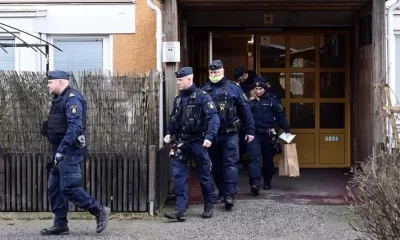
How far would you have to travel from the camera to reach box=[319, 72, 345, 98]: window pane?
466 inches

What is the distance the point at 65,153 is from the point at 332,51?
20.9ft

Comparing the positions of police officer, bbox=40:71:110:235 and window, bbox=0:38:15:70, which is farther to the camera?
window, bbox=0:38:15:70

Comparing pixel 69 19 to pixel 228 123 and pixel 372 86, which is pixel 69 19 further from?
pixel 372 86

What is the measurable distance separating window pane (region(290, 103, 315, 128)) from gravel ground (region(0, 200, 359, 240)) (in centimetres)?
344

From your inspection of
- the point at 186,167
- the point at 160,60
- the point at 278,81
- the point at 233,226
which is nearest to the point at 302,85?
the point at 278,81

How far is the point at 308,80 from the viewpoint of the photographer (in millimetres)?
11938

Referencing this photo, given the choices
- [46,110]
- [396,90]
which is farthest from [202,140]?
[396,90]

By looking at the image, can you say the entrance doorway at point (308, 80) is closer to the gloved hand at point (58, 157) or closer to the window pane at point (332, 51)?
the window pane at point (332, 51)

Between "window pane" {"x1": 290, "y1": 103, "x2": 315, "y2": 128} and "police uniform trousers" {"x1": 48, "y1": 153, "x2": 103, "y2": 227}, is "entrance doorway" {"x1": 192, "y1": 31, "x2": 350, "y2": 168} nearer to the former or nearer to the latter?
"window pane" {"x1": 290, "y1": 103, "x2": 315, "y2": 128}

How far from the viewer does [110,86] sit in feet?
27.1

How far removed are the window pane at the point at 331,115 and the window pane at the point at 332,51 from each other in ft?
2.36

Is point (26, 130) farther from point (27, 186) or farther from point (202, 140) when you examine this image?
point (202, 140)

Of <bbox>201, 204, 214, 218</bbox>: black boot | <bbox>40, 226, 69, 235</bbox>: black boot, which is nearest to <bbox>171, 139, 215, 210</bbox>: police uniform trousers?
<bbox>201, 204, 214, 218</bbox>: black boot

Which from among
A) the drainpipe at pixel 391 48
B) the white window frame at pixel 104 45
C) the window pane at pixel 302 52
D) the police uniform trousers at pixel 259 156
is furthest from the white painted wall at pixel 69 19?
the drainpipe at pixel 391 48
